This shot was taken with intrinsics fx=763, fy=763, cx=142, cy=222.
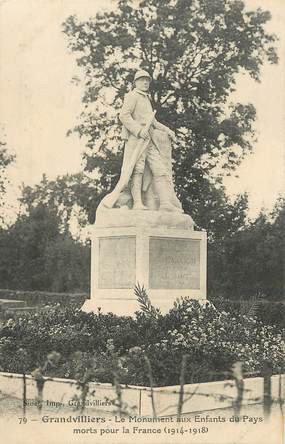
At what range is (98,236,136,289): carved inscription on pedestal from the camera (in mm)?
11414

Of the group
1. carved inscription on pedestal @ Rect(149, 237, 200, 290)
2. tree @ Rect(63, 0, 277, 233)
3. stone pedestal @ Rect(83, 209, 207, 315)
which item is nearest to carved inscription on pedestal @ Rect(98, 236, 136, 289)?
stone pedestal @ Rect(83, 209, 207, 315)

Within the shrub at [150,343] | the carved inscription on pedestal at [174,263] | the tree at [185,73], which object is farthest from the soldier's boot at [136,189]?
the tree at [185,73]

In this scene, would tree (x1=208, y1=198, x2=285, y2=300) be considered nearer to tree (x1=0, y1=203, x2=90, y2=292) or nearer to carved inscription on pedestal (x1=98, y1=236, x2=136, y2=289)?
tree (x1=0, y1=203, x2=90, y2=292)

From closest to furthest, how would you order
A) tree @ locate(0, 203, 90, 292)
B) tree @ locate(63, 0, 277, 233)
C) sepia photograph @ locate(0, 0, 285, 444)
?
sepia photograph @ locate(0, 0, 285, 444), tree @ locate(63, 0, 277, 233), tree @ locate(0, 203, 90, 292)

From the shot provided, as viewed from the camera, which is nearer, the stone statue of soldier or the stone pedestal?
the stone pedestal

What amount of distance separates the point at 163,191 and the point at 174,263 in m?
1.26

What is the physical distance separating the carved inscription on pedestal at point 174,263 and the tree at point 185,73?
1068 centimetres

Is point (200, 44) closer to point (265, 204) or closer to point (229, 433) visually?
point (265, 204)

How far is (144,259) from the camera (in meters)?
11.2

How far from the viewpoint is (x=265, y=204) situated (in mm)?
25047

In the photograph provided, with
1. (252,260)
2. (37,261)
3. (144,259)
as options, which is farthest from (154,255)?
(37,261)

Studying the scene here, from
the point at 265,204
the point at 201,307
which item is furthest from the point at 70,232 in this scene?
the point at 201,307

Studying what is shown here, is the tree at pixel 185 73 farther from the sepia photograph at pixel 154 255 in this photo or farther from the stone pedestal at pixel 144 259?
the stone pedestal at pixel 144 259

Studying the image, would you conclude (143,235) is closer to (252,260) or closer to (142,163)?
(142,163)
